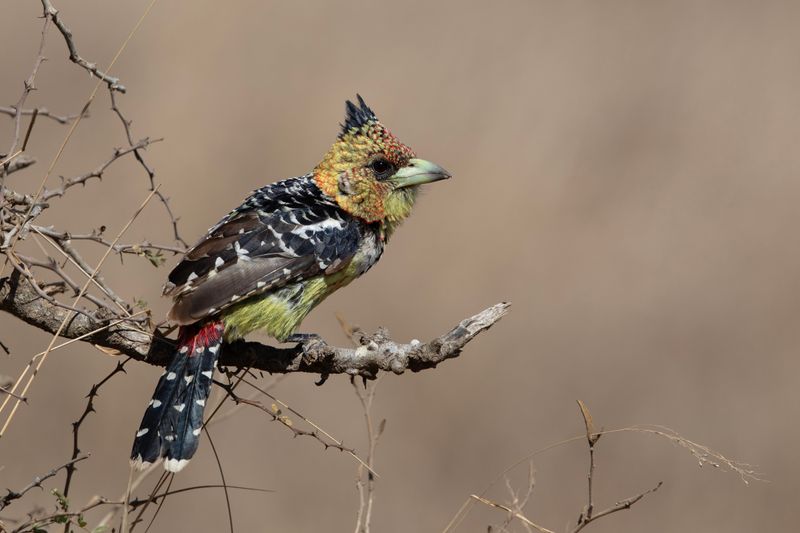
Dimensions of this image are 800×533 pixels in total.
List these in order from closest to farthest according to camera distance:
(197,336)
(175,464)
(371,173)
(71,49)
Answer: (71,49), (175,464), (197,336), (371,173)

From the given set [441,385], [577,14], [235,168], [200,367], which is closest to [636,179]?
[577,14]

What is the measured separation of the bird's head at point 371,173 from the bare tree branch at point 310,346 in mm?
1051

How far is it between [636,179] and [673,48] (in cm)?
152

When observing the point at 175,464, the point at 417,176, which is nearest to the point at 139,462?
the point at 175,464

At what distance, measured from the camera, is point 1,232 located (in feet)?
12.0

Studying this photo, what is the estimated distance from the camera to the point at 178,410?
413cm

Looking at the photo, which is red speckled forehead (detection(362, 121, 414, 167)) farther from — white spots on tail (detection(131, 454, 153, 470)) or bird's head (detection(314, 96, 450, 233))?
white spots on tail (detection(131, 454, 153, 470))

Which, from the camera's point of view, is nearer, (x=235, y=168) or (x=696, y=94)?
(x=235, y=168)

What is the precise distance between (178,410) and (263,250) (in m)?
0.78

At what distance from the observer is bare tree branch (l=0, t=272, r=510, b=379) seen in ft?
11.8

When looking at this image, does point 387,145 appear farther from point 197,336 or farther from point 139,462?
point 139,462

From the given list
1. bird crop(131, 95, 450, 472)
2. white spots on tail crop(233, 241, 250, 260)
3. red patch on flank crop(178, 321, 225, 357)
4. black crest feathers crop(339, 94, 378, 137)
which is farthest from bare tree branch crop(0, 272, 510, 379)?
black crest feathers crop(339, 94, 378, 137)

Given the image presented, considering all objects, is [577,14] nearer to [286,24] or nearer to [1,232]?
[286,24]

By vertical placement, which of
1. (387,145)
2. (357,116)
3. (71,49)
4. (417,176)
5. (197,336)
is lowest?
(197,336)
